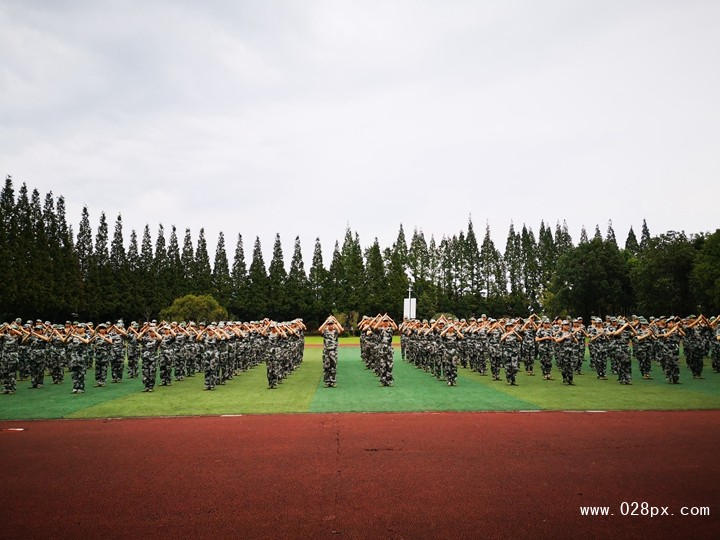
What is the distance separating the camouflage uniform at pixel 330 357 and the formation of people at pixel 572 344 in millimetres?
3605

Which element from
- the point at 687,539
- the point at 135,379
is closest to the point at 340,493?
the point at 687,539

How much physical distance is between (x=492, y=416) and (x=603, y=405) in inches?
131

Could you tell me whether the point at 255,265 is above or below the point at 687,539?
above

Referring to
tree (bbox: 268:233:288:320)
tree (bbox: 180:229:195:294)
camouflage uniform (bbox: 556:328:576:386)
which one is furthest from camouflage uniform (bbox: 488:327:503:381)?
tree (bbox: 180:229:195:294)

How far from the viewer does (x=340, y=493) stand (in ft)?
19.1

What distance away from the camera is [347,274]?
228ft

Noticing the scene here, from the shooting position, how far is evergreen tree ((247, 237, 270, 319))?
68.9 metres

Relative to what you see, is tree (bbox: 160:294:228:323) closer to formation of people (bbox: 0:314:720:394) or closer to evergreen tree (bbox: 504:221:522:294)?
formation of people (bbox: 0:314:720:394)

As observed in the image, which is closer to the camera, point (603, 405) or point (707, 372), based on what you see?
point (603, 405)

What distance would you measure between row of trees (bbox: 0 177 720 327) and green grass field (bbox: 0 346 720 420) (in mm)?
19986

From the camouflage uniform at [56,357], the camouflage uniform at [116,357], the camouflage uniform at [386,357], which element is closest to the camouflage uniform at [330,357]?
the camouflage uniform at [386,357]

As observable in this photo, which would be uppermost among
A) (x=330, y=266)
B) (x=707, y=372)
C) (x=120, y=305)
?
(x=330, y=266)

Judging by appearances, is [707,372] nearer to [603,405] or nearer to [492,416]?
[603,405]

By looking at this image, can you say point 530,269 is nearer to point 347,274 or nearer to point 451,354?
point 347,274
